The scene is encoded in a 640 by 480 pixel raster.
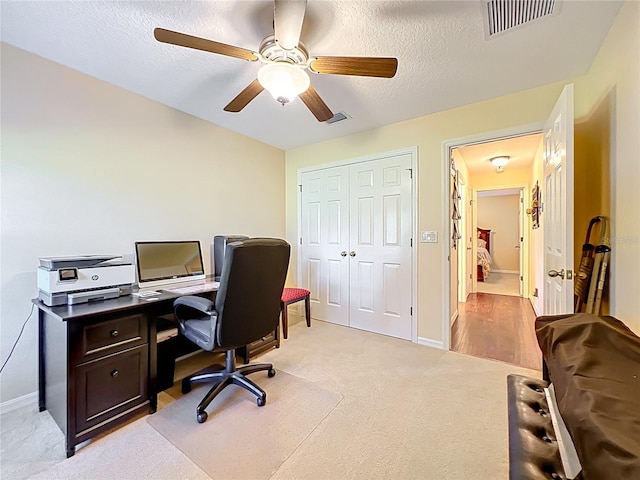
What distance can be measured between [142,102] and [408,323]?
3274mm

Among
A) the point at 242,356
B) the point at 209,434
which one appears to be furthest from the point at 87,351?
the point at 242,356

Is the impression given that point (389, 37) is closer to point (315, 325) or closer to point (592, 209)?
point (592, 209)

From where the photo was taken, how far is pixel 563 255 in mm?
1710

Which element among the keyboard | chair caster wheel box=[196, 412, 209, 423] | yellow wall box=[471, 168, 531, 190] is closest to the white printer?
the keyboard

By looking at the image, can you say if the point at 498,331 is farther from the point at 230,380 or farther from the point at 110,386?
the point at 110,386

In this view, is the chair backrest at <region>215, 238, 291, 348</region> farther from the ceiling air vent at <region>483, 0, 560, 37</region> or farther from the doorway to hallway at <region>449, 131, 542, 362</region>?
the doorway to hallway at <region>449, 131, 542, 362</region>

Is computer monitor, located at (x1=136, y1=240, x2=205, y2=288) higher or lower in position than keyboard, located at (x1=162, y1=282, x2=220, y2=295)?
higher

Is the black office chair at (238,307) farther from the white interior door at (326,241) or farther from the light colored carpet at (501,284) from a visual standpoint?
the light colored carpet at (501,284)

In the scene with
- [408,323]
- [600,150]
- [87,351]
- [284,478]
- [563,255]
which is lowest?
[284,478]

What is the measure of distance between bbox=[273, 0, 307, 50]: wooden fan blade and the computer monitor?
1.92 m

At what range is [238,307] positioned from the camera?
5.56 feet

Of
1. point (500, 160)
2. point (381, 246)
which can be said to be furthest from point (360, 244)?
point (500, 160)

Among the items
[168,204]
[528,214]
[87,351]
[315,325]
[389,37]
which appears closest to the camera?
[87,351]

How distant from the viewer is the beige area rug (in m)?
1.37
